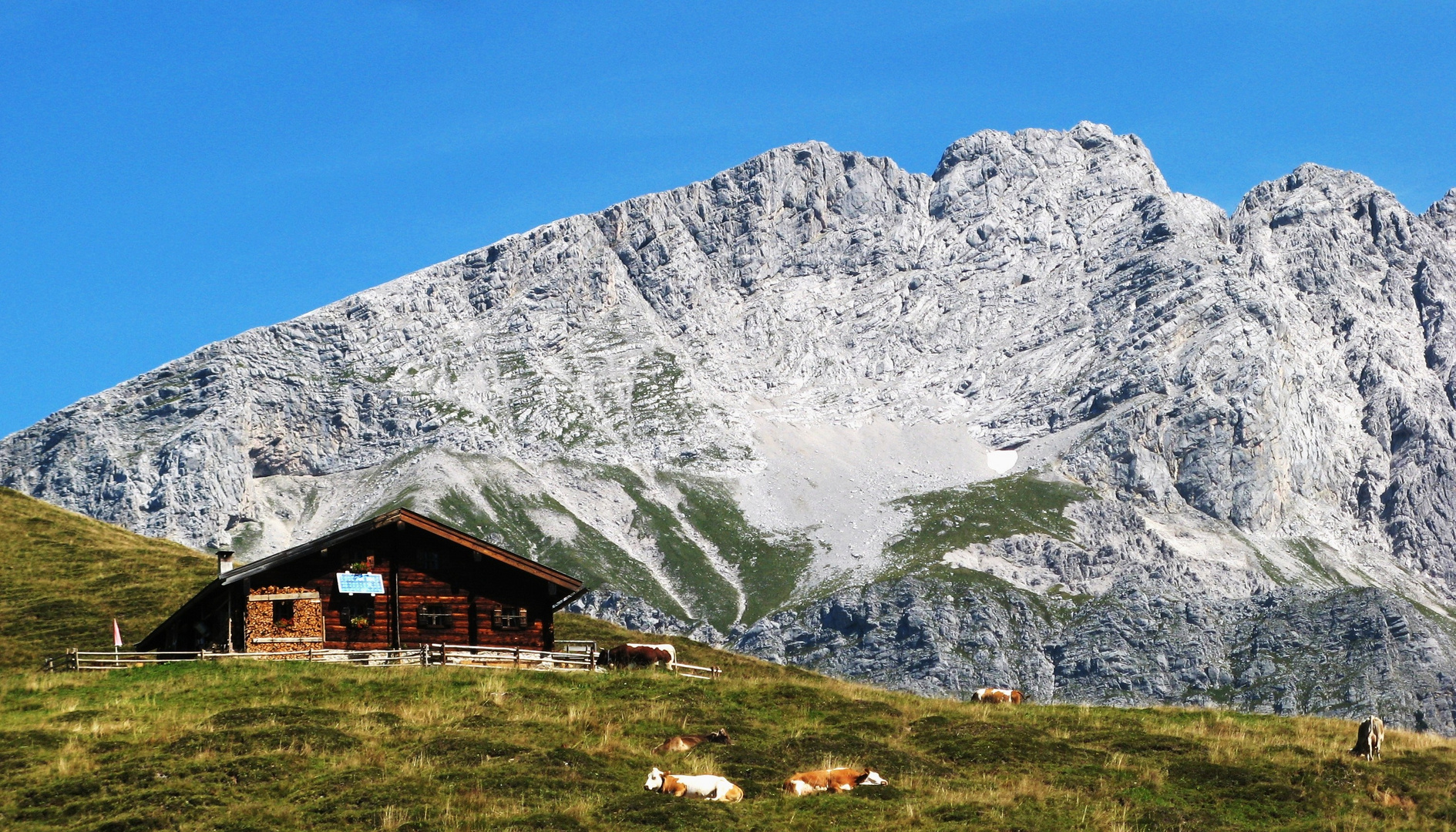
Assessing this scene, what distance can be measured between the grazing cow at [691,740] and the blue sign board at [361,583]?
22.7 metres

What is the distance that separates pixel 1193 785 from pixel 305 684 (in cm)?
2621

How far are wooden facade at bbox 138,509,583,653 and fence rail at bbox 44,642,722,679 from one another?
72.4 inches

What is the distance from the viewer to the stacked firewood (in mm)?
60156

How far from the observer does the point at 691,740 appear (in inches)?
1656

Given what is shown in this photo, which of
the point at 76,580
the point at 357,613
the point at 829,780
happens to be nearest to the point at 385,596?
the point at 357,613

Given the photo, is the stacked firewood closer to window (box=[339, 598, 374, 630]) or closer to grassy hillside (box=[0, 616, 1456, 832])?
window (box=[339, 598, 374, 630])

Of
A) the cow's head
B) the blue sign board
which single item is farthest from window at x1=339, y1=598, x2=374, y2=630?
the cow's head

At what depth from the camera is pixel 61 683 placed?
163 feet

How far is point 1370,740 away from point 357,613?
3724 centimetres

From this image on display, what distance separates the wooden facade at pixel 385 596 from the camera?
60750mm

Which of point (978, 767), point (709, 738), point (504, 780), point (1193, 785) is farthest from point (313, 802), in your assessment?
point (1193, 785)

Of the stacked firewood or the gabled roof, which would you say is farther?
the gabled roof

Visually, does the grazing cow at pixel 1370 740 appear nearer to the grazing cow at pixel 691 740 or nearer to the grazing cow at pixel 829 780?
the grazing cow at pixel 829 780

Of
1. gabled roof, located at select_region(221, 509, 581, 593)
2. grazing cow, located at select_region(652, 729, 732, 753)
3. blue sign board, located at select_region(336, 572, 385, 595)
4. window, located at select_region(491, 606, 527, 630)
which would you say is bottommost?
grazing cow, located at select_region(652, 729, 732, 753)
